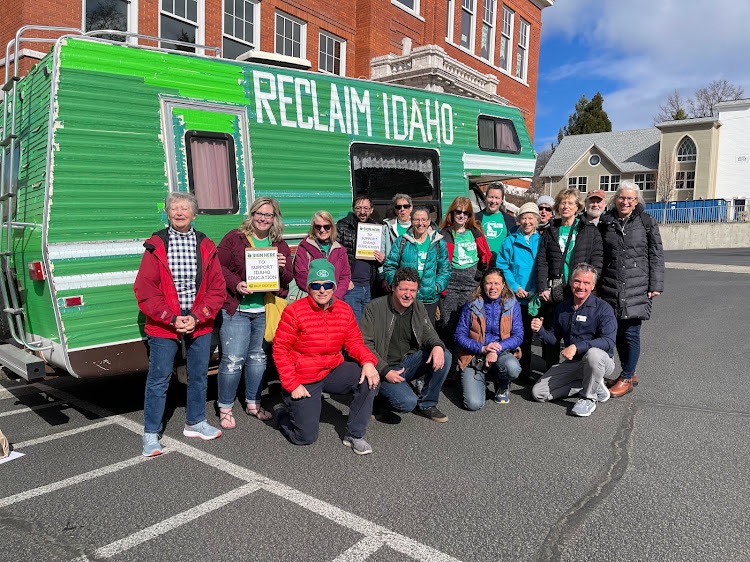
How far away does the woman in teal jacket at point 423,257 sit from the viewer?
5410mm

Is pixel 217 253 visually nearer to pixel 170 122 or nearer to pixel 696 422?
pixel 170 122

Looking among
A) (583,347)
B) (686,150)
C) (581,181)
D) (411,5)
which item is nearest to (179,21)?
(411,5)

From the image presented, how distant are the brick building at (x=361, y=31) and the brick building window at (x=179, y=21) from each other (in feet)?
0.07

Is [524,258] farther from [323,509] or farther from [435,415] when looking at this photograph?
[323,509]

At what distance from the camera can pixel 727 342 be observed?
807cm

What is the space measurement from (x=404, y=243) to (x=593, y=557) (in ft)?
10.3

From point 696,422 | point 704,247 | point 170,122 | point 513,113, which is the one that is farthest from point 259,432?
point 704,247

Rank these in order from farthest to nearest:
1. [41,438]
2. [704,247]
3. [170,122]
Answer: [704,247] < [170,122] < [41,438]

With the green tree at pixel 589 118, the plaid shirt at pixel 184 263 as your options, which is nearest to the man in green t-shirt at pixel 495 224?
the plaid shirt at pixel 184 263

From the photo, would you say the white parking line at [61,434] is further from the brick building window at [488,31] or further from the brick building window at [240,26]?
the brick building window at [488,31]

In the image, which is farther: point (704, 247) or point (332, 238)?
point (704, 247)

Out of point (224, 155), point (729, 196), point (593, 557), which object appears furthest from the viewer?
point (729, 196)

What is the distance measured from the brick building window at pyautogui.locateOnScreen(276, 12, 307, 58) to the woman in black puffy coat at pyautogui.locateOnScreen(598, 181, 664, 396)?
12371mm

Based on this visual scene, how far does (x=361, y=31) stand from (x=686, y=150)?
3602 cm
